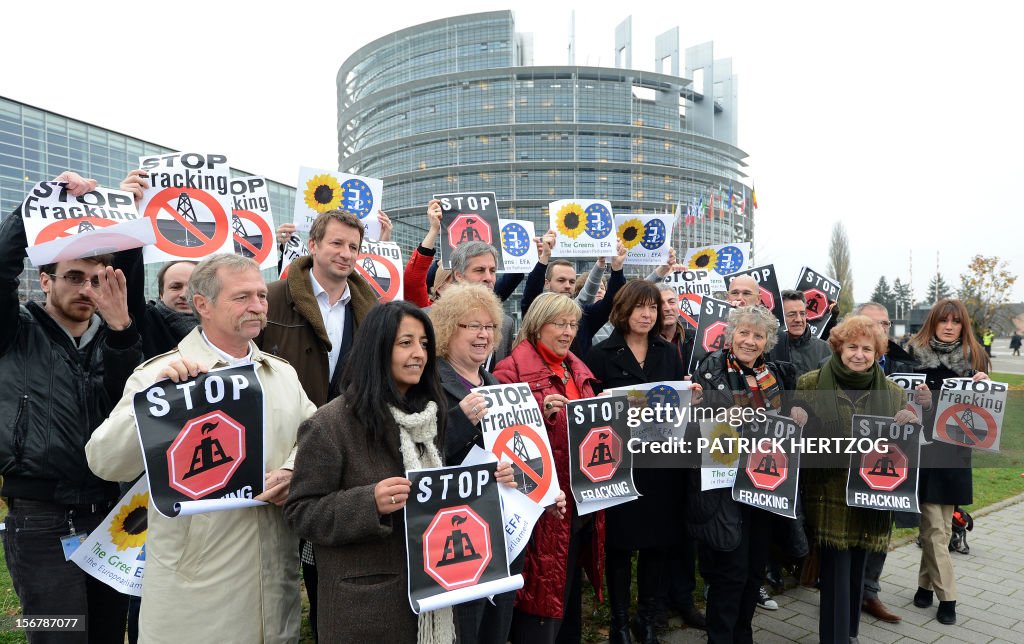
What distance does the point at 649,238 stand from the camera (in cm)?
739

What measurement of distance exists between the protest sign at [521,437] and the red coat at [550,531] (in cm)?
29

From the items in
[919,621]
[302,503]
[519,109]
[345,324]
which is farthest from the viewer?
[519,109]

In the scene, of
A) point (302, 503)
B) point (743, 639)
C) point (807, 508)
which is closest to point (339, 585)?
point (302, 503)

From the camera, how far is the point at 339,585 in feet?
8.14

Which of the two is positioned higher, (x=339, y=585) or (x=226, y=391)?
(x=226, y=391)

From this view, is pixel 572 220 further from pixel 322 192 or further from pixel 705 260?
pixel 322 192

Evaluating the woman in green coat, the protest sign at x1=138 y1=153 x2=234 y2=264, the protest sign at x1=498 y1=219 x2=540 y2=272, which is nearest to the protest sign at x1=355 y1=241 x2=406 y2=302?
the protest sign at x1=498 y1=219 x2=540 y2=272

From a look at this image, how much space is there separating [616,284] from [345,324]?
2.78 m

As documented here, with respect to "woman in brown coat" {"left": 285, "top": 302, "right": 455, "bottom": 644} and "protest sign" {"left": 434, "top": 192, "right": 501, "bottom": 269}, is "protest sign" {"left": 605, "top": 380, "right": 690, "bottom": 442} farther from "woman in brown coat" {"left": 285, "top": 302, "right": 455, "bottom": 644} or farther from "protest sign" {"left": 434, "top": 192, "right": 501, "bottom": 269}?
"protest sign" {"left": 434, "top": 192, "right": 501, "bottom": 269}

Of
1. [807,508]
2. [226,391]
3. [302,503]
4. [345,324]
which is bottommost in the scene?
[807,508]

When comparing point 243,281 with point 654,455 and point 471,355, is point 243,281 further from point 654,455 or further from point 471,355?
point 654,455

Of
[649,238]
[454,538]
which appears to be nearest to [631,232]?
[649,238]

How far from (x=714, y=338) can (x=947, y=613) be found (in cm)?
284

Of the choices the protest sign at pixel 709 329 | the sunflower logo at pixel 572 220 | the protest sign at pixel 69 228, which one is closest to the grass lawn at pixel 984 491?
the protest sign at pixel 709 329
